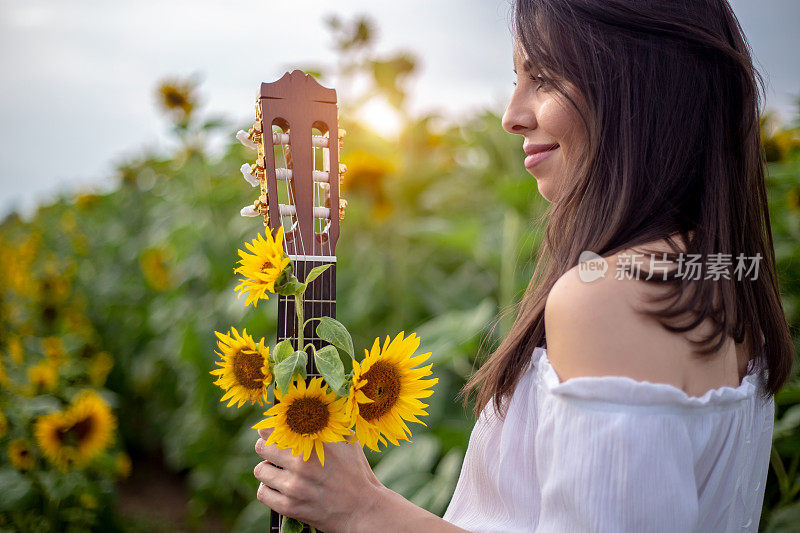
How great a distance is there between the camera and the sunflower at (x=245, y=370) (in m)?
0.76

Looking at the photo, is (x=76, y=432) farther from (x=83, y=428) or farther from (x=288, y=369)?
(x=288, y=369)

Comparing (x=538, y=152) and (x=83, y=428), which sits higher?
(x=538, y=152)

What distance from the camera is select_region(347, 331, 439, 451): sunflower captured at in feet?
2.48

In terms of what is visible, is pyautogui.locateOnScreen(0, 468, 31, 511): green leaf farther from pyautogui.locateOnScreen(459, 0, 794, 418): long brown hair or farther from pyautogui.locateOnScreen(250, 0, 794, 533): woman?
pyautogui.locateOnScreen(459, 0, 794, 418): long brown hair

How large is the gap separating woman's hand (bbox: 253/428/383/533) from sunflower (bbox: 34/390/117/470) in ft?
Answer: 3.64

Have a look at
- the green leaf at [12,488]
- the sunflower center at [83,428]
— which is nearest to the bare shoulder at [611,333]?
the green leaf at [12,488]

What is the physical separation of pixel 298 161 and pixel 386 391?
0.32 metres

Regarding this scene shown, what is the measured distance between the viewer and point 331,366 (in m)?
0.74

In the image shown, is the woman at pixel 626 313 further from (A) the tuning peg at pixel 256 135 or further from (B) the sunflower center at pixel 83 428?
(B) the sunflower center at pixel 83 428

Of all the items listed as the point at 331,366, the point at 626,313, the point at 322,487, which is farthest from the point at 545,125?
the point at 322,487

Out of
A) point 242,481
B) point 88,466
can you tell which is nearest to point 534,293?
point 88,466

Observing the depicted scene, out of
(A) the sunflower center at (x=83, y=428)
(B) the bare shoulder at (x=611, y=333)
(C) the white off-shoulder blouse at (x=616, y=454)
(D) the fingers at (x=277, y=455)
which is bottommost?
(A) the sunflower center at (x=83, y=428)

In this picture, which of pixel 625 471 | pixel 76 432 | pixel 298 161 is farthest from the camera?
pixel 76 432

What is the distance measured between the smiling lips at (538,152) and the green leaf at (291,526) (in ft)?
1.81
